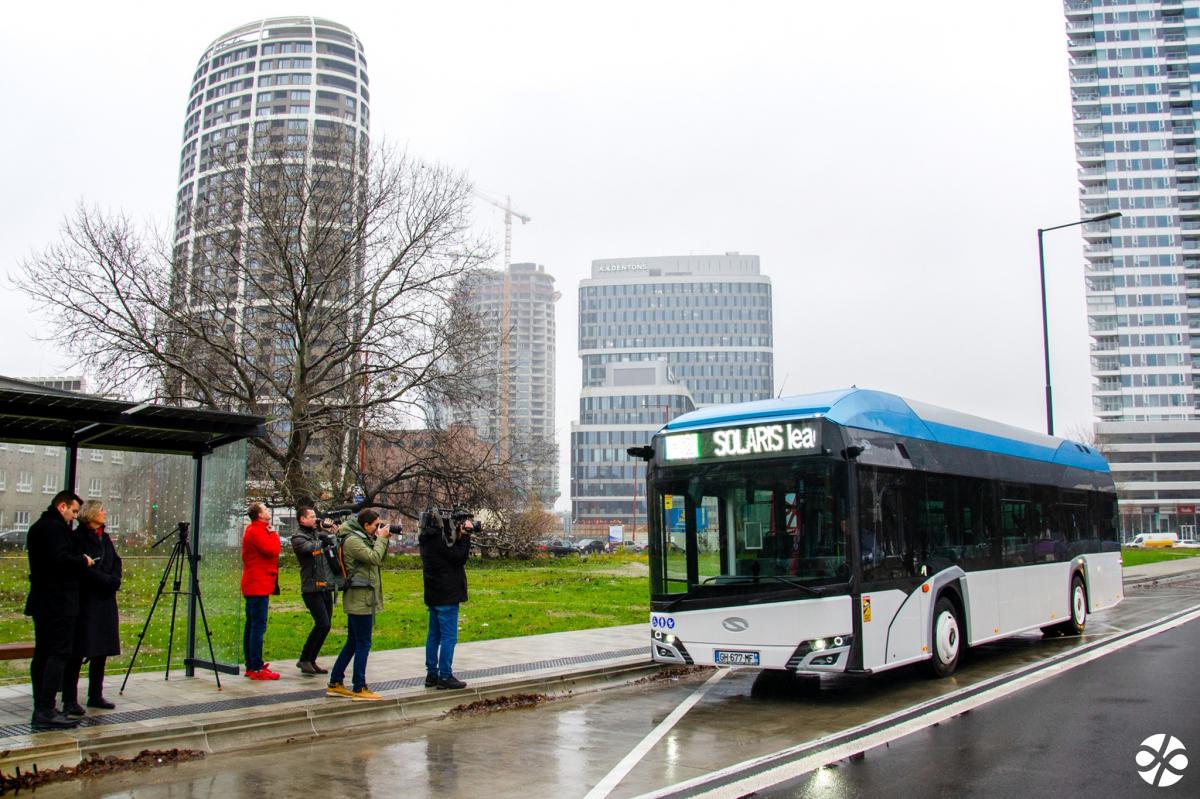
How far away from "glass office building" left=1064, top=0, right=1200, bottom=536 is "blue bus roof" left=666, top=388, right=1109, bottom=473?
122 metres

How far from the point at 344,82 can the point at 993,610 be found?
452ft

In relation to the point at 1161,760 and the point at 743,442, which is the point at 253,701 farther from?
the point at 1161,760

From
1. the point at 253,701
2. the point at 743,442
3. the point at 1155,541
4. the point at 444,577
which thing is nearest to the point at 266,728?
the point at 253,701

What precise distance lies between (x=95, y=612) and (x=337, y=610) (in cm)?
1079

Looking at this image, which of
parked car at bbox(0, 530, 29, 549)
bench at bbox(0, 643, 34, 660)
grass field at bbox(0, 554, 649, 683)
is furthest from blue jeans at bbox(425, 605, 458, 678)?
parked car at bbox(0, 530, 29, 549)

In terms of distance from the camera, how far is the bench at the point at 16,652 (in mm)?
8641

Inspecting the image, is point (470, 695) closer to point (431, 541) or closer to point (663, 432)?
point (431, 541)

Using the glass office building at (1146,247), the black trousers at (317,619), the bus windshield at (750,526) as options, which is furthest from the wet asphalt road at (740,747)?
the glass office building at (1146,247)

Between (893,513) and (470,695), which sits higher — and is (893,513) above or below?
above

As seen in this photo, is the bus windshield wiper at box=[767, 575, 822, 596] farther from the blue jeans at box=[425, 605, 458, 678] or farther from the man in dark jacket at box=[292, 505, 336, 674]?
the man in dark jacket at box=[292, 505, 336, 674]

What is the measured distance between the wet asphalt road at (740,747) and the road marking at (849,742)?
0.15m

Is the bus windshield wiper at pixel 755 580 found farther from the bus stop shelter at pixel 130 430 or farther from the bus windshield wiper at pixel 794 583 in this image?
the bus stop shelter at pixel 130 430

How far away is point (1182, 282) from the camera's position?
122375 millimetres

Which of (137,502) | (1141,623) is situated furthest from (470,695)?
(1141,623)
